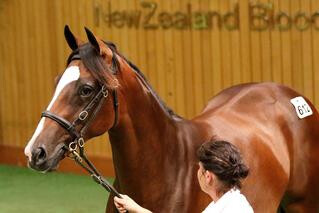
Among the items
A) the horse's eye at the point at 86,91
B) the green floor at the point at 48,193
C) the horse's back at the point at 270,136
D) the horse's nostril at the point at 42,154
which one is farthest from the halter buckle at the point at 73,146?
the green floor at the point at 48,193

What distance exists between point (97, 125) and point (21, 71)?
541cm

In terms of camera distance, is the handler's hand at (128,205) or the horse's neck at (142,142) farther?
the horse's neck at (142,142)

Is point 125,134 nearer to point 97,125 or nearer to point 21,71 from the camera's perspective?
point 97,125

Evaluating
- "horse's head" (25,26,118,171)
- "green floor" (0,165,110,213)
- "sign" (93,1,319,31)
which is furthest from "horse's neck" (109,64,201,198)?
A: "green floor" (0,165,110,213)

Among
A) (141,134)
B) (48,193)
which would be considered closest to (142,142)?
(141,134)

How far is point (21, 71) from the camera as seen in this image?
9.47 meters

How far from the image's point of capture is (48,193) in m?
8.34

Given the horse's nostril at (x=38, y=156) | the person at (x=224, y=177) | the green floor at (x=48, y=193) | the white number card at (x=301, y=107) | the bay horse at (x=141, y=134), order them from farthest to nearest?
1. the green floor at (x=48, y=193)
2. the white number card at (x=301, y=107)
3. the bay horse at (x=141, y=134)
4. the horse's nostril at (x=38, y=156)
5. the person at (x=224, y=177)

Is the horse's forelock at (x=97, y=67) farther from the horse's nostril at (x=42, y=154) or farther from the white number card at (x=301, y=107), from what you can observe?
the white number card at (x=301, y=107)

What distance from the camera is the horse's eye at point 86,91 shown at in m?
4.20

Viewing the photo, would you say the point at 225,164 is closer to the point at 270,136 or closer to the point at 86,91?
the point at 86,91

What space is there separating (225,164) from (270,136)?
86.0 inches

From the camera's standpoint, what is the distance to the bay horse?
4.18m

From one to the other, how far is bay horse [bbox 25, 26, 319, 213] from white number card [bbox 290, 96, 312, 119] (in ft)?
1.31
